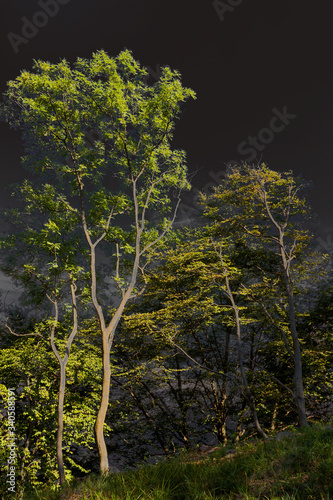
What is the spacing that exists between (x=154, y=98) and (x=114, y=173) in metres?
3.30

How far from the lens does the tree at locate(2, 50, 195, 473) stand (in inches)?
374

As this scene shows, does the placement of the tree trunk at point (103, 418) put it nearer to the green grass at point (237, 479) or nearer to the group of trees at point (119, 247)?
the group of trees at point (119, 247)

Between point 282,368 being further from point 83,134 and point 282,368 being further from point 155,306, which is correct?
point 83,134

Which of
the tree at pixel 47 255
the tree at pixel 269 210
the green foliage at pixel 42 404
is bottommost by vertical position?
the green foliage at pixel 42 404

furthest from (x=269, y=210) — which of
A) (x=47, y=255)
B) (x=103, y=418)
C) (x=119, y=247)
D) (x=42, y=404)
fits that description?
(x=42, y=404)

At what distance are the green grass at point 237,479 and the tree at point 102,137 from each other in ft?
14.9

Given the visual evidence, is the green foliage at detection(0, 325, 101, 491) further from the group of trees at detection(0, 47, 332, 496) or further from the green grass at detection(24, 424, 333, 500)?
the green grass at detection(24, 424, 333, 500)

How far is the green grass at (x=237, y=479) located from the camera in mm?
3230

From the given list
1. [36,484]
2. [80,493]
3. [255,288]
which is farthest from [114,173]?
[36,484]

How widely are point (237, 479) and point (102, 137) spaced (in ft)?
36.5

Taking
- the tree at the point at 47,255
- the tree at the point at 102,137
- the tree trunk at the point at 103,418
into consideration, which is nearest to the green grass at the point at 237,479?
the tree trunk at the point at 103,418

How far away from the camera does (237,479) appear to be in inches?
144

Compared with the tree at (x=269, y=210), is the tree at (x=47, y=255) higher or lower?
lower

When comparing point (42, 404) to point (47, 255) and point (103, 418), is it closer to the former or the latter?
point (103, 418)
